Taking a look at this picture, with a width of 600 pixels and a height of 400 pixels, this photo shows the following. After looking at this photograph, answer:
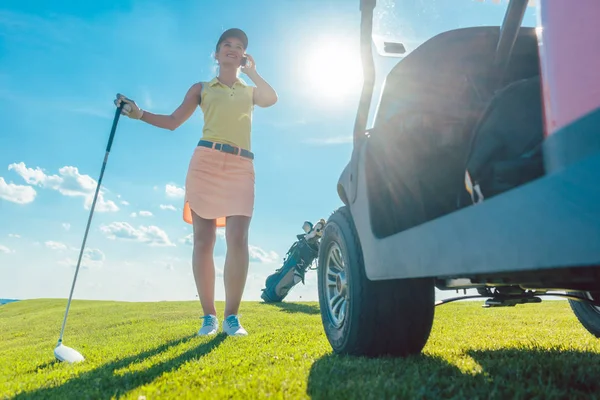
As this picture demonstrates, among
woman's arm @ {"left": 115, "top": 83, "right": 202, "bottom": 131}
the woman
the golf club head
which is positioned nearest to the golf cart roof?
the woman

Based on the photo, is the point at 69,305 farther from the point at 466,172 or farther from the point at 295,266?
the point at 295,266

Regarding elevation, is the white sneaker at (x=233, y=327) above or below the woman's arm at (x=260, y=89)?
below

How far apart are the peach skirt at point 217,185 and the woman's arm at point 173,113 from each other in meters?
0.39

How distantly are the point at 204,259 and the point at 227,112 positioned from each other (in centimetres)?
131

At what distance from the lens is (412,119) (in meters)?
1.98

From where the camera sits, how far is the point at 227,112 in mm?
4418

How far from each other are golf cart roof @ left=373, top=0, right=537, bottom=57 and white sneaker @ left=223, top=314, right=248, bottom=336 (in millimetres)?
2569

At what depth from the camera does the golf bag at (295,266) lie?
29.8 feet

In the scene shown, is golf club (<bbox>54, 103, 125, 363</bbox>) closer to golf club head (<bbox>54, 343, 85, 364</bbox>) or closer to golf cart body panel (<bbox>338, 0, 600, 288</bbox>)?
golf club head (<bbox>54, 343, 85, 364</bbox>)

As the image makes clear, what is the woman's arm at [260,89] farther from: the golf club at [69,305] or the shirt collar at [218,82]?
the golf club at [69,305]

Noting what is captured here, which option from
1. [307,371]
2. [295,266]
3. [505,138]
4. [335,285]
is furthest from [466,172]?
[295,266]

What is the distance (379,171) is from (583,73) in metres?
1.14

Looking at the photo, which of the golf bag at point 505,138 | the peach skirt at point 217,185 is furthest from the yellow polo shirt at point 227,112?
the golf bag at point 505,138

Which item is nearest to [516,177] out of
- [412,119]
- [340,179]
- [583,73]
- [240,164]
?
[583,73]
